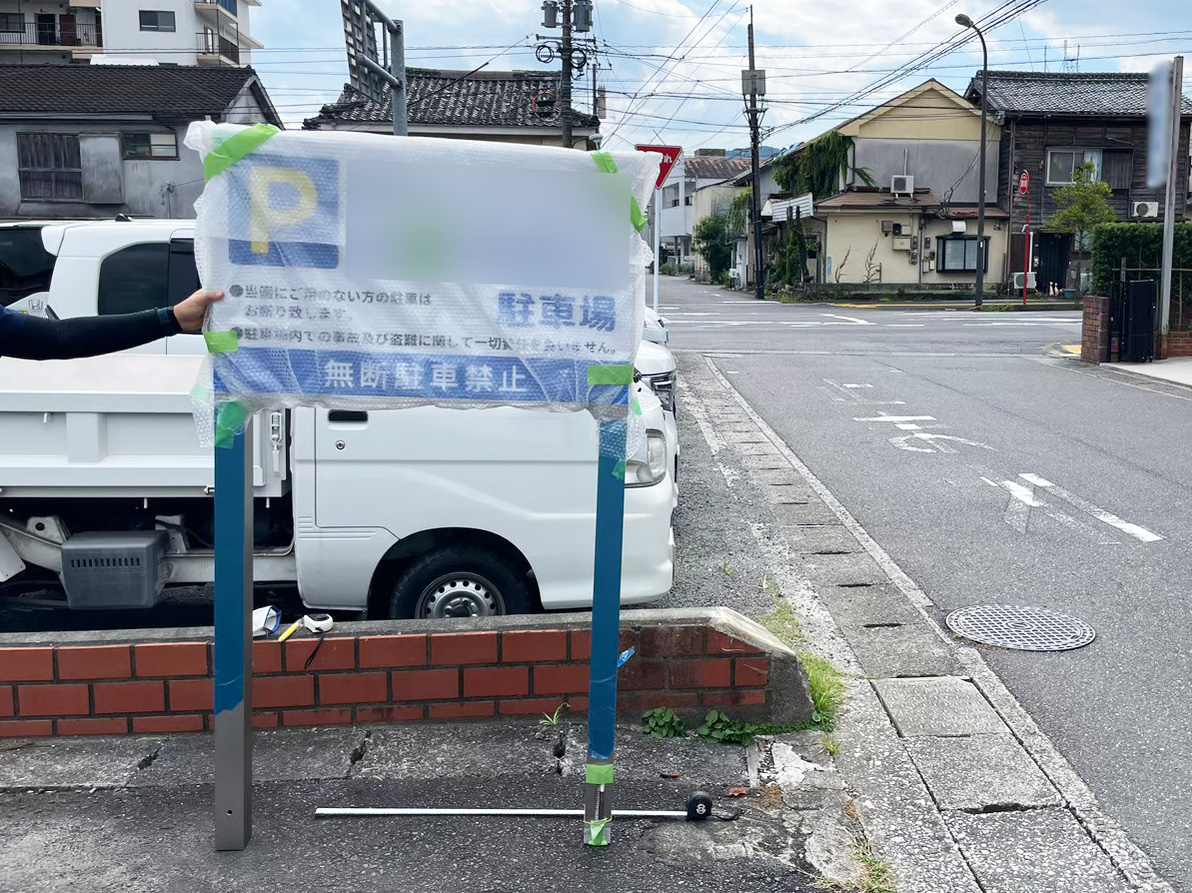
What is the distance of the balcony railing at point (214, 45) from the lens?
53344mm

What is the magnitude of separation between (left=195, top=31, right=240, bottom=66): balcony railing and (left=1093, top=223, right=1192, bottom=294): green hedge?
155ft

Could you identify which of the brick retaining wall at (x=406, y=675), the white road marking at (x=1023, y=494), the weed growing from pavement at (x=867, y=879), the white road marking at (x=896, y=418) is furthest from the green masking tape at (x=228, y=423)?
the white road marking at (x=896, y=418)

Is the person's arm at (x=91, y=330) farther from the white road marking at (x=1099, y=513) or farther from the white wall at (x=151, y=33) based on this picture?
the white wall at (x=151, y=33)

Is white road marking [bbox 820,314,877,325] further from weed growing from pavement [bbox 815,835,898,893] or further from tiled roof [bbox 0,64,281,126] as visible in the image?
weed growing from pavement [bbox 815,835,898,893]

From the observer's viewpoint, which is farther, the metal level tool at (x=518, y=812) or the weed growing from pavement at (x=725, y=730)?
the weed growing from pavement at (x=725, y=730)

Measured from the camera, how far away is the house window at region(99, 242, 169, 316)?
5.29m

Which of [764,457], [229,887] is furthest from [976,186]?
[229,887]

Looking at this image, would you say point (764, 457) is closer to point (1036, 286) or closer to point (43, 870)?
point (43, 870)

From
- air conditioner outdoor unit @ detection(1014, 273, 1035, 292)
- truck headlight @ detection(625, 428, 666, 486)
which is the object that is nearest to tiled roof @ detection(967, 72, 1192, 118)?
air conditioner outdoor unit @ detection(1014, 273, 1035, 292)

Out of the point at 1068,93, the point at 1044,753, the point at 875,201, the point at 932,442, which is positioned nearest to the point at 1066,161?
the point at 1068,93

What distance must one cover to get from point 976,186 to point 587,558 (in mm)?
39077

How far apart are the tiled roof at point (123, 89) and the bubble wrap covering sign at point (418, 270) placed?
1180 inches

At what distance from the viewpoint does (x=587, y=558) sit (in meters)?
4.49

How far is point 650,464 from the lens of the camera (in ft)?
15.5
